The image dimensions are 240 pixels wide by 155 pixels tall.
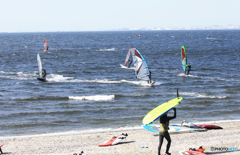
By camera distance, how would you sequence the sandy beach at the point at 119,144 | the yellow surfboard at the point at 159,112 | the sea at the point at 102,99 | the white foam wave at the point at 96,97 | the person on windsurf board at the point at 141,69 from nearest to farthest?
the yellow surfboard at the point at 159,112, the sandy beach at the point at 119,144, the sea at the point at 102,99, the white foam wave at the point at 96,97, the person on windsurf board at the point at 141,69

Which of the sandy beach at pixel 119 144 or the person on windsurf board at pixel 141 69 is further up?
the person on windsurf board at pixel 141 69

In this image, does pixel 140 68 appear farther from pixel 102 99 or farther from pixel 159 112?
pixel 159 112

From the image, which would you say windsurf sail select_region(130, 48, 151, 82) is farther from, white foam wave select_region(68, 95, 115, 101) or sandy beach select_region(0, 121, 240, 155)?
sandy beach select_region(0, 121, 240, 155)

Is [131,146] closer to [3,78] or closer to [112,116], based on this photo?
[112,116]

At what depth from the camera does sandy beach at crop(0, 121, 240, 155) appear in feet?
35.0

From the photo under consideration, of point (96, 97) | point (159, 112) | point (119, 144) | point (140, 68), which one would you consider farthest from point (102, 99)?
point (159, 112)

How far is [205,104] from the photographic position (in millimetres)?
20359

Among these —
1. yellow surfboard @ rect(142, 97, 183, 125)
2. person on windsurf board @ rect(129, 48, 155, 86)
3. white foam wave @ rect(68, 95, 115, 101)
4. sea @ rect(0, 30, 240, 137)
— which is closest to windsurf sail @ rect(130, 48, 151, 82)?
person on windsurf board @ rect(129, 48, 155, 86)

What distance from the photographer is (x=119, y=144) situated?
1144 cm

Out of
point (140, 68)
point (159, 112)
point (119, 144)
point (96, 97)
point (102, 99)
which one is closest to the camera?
point (159, 112)

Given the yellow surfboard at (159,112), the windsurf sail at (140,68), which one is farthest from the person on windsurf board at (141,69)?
the yellow surfboard at (159,112)

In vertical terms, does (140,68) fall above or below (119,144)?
above

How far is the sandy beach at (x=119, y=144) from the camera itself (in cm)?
1066

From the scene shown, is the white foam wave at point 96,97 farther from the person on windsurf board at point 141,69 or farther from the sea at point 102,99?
the person on windsurf board at point 141,69
